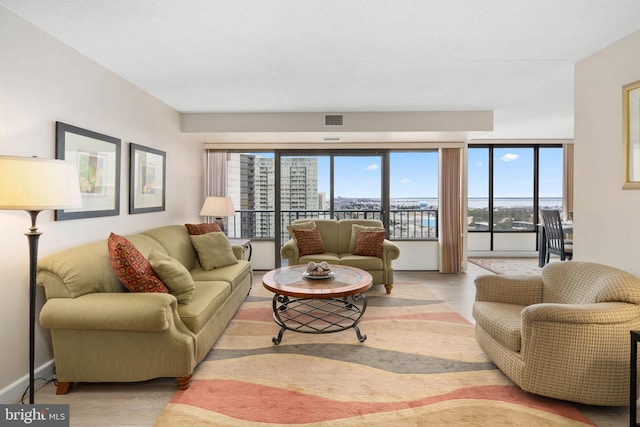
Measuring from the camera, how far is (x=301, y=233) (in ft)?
16.0

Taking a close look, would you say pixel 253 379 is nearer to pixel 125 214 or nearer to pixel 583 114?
pixel 125 214

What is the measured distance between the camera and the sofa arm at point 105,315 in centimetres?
213

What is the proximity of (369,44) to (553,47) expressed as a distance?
1.52 metres

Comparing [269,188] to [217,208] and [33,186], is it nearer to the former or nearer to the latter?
[217,208]

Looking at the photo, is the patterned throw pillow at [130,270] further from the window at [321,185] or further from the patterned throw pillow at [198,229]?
the window at [321,185]

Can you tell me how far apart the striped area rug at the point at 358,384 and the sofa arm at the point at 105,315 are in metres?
0.54

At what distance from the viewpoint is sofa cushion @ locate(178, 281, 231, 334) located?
2.43 m

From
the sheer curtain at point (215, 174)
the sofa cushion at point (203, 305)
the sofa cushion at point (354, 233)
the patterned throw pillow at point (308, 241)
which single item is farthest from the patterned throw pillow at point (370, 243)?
the sheer curtain at point (215, 174)

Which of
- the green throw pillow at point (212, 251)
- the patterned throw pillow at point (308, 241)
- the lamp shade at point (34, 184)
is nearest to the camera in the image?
the lamp shade at point (34, 184)

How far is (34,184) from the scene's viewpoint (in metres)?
1.78

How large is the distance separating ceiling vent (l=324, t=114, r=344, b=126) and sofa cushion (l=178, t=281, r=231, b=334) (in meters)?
2.74

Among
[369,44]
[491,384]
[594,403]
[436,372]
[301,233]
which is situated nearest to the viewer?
[594,403]

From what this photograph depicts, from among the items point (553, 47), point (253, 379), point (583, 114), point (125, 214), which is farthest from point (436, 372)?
point (125, 214)

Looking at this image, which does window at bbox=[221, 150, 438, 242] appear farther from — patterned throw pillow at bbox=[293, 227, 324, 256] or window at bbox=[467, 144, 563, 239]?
window at bbox=[467, 144, 563, 239]
